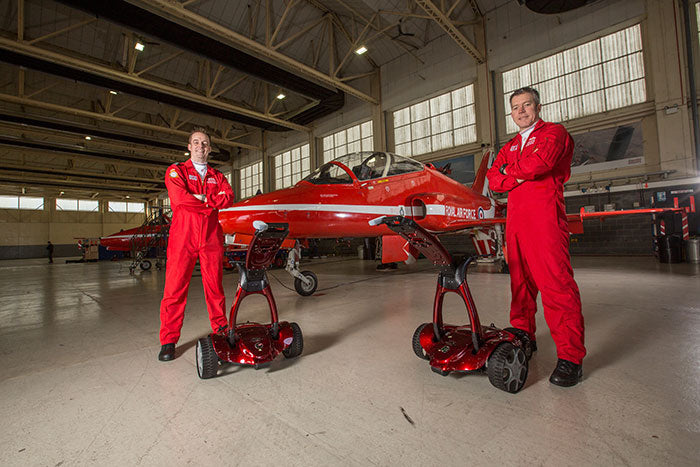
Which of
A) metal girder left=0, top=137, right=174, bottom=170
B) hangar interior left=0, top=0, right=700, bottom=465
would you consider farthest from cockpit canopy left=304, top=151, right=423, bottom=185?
metal girder left=0, top=137, right=174, bottom=170

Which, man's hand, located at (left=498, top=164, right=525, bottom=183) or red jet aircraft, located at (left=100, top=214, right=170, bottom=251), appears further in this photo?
red jet aircraft, located at (left=100, top=214, right=170, bottom=251)

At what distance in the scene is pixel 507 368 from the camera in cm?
178

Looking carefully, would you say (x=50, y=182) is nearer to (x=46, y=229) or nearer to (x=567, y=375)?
(x=46, y=229)

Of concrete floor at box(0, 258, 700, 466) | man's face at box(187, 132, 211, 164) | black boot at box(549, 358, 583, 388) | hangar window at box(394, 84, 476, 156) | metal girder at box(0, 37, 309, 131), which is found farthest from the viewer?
hangar window at box(394, 84, 476, 156)

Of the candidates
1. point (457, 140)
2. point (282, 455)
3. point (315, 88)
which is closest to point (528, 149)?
point (282, 455)

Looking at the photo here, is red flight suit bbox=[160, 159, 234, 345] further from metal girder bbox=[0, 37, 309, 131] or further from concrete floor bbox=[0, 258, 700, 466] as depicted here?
metal girder bbox=[0, 37, 309, 131]

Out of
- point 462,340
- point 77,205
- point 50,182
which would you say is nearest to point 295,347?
point 462,340

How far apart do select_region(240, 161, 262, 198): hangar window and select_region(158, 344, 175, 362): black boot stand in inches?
972

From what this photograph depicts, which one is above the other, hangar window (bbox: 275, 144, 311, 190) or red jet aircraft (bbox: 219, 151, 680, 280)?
hangar window (bbox: 275, 144, 311, 190)

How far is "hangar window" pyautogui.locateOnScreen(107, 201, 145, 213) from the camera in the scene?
129 feet

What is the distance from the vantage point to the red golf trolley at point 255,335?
2115mm

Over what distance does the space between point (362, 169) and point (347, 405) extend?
4163 mm

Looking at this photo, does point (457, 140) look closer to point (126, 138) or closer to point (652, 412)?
point (652, 412)

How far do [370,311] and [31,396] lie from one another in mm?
3092
